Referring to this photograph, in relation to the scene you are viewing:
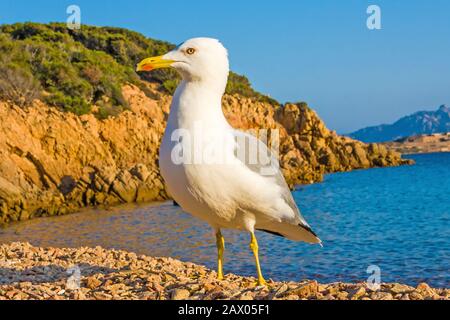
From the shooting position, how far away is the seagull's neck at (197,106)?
512 centimetres

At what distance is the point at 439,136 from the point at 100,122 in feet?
320

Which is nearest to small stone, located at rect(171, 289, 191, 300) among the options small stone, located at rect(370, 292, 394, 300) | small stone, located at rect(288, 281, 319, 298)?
small stone, located at rect(288, 281, 319, 298)

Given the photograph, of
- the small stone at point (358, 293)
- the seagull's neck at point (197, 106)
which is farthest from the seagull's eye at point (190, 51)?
the small stone at point (358, 293)

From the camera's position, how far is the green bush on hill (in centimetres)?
3691

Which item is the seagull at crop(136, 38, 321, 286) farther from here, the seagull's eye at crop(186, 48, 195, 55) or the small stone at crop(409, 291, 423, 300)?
the small stone at crop(409, 291, 423, 300)

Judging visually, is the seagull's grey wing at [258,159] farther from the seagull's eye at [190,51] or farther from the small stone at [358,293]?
the small stone at [358,293]

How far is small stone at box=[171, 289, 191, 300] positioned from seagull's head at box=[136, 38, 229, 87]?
6.61 ft

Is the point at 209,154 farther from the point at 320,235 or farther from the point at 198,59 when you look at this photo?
the point at 320,235

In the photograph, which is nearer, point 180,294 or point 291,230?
point 180,294

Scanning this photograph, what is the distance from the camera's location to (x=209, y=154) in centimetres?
499

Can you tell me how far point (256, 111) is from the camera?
2191 inches

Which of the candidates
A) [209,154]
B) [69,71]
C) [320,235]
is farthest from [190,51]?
[69,71]

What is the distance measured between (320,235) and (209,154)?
15187mm

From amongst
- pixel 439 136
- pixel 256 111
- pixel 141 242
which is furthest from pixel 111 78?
pixel 439 136
